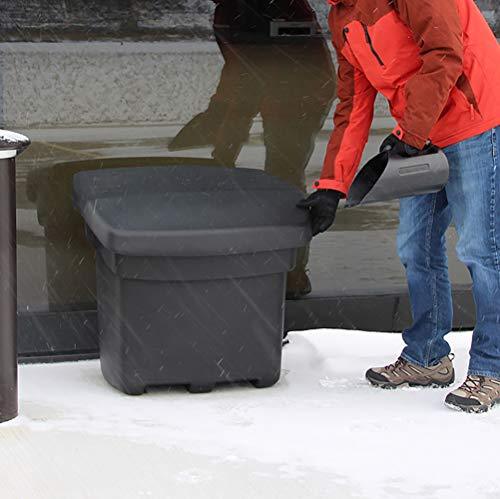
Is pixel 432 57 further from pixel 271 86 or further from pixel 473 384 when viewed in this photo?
pixel 271 86

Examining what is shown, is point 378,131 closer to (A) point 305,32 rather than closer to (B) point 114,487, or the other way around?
(A) point 305,32

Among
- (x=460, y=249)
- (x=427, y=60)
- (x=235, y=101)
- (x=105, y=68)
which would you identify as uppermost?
(x=427, y=60)

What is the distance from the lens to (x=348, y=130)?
166 inches

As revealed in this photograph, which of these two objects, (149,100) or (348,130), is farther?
(149,100)

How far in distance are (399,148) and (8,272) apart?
1.37 meters

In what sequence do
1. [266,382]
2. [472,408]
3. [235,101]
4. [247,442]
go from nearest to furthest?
1. [247,442]
2. [472,408]
3. [266,382]
4. [235,101]

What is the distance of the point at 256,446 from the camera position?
377 cm

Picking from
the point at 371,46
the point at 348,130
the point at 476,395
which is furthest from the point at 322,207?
the point at 476,395

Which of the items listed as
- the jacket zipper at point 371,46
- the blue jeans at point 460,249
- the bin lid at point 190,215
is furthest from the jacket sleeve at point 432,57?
the bin lid at point 190,215

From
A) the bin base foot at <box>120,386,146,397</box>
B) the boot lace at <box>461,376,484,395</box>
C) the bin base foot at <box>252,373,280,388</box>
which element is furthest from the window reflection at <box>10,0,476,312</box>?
the boot lace at <box>461,376,484,395</box>

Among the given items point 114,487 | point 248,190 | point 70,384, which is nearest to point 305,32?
point 248,190

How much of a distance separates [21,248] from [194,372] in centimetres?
104

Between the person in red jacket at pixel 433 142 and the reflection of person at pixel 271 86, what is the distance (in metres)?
0.67

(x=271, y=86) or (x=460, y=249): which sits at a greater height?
(x=271, y=86)
